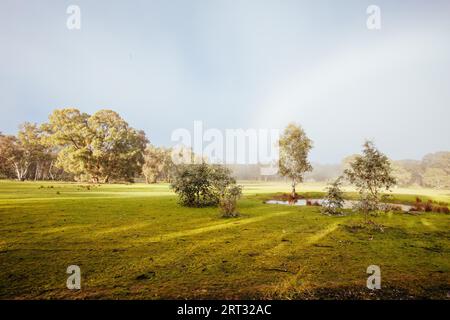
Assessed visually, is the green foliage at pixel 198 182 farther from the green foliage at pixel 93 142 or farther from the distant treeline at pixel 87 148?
the green foliage at pixel 93 142

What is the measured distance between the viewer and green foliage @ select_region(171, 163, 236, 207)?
21.0 metres

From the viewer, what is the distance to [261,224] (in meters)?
14.0

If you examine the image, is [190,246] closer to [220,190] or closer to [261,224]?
[261,224]

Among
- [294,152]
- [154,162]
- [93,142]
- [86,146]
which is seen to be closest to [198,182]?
[294,152]

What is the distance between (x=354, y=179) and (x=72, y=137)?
2829 inches

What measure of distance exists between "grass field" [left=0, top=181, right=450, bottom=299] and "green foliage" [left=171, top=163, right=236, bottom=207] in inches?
307

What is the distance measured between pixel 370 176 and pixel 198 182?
13.5 m

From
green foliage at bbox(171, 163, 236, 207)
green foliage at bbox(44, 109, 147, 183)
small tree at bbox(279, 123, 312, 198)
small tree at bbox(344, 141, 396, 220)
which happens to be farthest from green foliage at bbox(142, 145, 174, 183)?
small tree at bbox(344, 141, 396, 220)

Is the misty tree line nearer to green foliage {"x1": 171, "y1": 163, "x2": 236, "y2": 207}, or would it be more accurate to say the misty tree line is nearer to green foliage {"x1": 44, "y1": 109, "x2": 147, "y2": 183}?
green foliage {"x1": 44, "y1": 109, "x2": 147, "y2": 183}

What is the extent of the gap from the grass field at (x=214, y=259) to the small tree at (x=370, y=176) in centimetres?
166

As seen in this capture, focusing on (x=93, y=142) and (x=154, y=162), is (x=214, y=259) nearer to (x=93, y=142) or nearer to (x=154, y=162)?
(x=93, y=142)

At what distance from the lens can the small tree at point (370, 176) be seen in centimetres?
1291

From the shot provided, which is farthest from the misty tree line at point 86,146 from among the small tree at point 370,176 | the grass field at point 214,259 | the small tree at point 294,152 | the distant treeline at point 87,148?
the small tree at point 370,176
